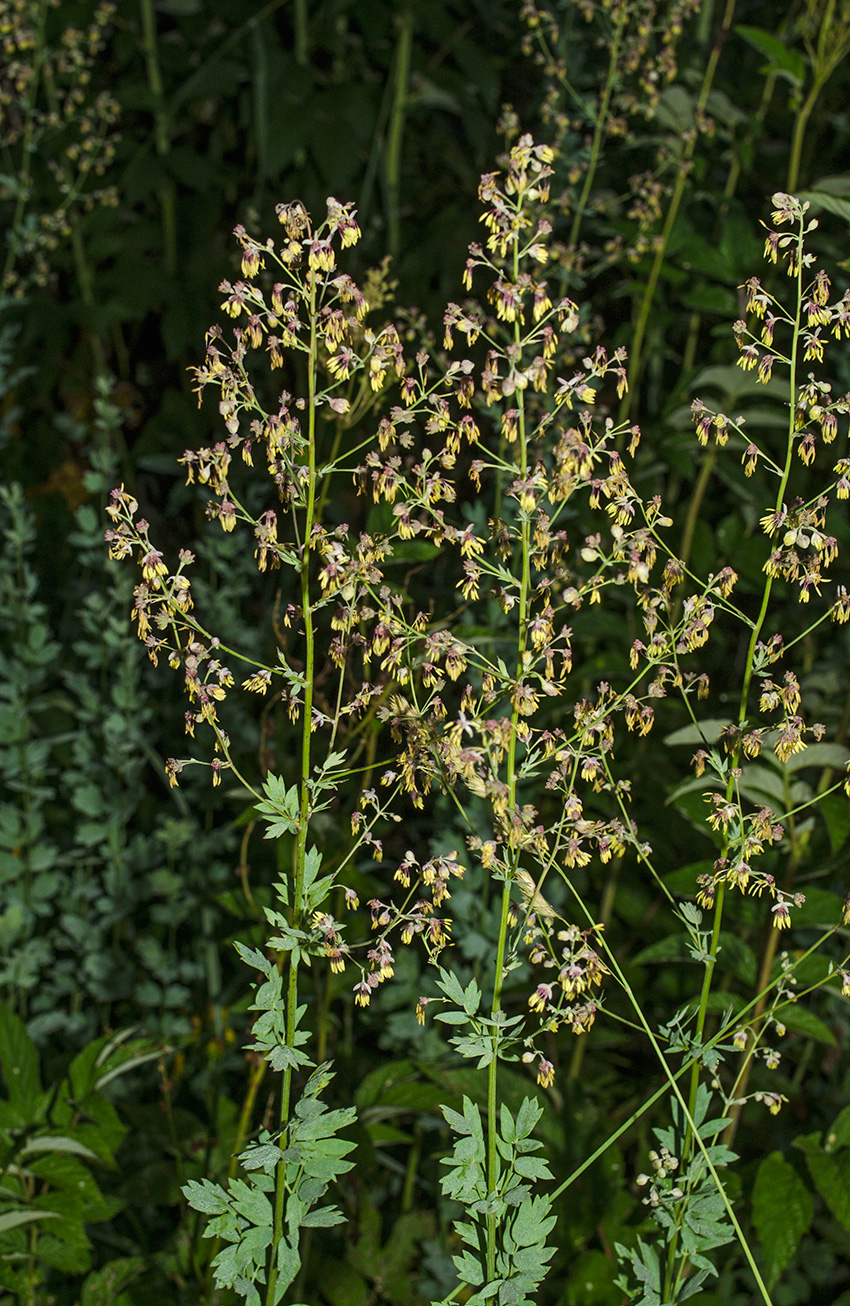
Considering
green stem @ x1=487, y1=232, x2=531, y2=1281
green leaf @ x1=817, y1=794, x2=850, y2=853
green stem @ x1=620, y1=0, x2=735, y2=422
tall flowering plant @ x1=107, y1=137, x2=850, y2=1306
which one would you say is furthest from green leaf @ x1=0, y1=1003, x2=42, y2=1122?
green stem @ x1=620, y1=0, x2=735, y2=422

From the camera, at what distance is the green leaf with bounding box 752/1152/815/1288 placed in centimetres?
147

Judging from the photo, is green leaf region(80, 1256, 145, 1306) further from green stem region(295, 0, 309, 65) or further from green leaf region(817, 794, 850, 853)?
green stem region(295, 0, 309, 65)

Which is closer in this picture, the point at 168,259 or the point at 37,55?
the point at 37,55

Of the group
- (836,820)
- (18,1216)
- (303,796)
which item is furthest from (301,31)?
(18,1216)

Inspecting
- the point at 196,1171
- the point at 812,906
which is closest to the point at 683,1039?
the point at 812,906

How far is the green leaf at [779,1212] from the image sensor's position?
147 cm

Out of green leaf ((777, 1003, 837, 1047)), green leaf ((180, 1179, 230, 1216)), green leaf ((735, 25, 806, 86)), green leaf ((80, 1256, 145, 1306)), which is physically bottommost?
green leaf ((80, 1256, 145, 1306))

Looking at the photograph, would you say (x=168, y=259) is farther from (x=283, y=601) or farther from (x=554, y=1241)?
(x=554, y=1241)

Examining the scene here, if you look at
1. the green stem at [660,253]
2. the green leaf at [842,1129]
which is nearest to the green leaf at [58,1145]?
the green leaf at [842,1129]

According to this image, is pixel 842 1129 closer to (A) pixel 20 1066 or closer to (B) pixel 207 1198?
(B) pixel 207 1198

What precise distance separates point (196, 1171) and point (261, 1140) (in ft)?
2.62

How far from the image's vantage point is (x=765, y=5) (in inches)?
119

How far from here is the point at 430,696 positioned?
3.47 feet

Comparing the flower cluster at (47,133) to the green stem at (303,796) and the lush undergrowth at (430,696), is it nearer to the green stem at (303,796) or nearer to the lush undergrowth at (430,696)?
the lush undergrowth at (430,696)
